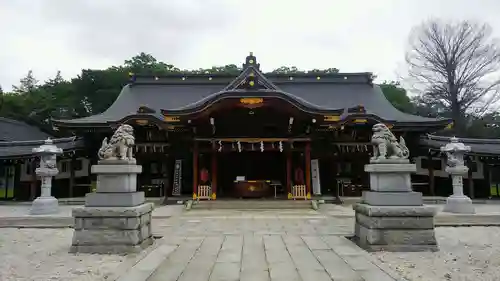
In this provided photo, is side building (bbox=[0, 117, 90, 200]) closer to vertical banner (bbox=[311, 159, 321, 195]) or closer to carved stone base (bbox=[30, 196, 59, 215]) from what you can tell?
carved stone base (bbox=[30, 196, 59, 215])

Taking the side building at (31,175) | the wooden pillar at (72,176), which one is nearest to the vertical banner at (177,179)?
the side building at (31,175)

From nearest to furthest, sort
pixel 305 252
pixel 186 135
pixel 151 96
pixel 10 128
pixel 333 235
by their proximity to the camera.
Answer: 1. pixel 305 252
2. pixel 333 235
3. pixel 186 135
4. pixel 151 96
5. pixel 10 128

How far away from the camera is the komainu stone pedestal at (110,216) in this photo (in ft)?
19.9

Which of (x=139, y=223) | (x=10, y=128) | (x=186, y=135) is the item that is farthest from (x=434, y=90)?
(x=10, y=128)

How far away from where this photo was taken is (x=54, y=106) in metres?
33.5

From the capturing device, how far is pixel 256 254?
5984mm

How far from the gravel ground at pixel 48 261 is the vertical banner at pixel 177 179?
9.46 m

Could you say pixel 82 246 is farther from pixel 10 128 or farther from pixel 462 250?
pixel 10 128

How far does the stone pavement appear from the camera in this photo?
470 cm

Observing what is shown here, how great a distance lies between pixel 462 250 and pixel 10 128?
94.8ft

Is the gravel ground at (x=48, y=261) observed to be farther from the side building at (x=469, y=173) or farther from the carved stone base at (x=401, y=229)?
the side building at (x=469, y=173)

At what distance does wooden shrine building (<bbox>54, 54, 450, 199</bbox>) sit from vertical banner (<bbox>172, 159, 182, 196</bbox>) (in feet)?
0.16

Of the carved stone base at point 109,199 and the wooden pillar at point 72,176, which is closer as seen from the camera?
the carved stone base at point 109,199

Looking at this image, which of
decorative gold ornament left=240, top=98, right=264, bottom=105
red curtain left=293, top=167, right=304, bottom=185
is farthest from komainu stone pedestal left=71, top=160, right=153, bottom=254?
red curtain left=293, top=167, right=304, bottom=185
